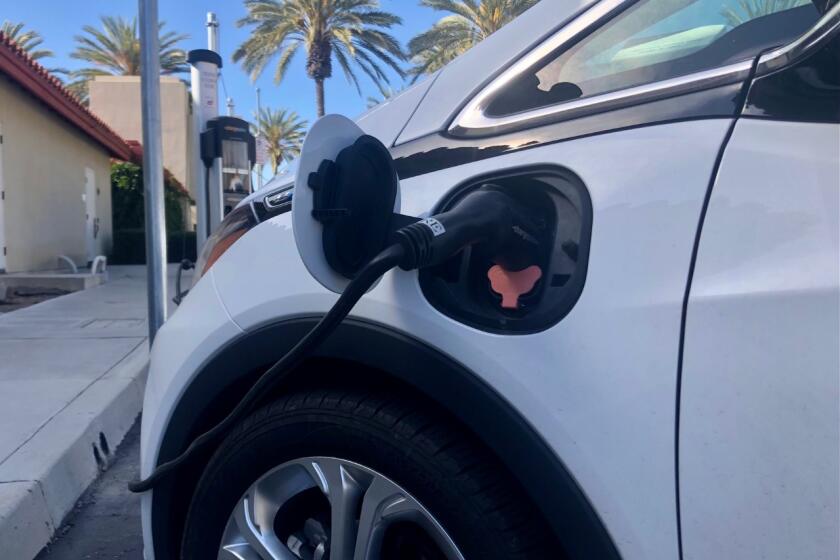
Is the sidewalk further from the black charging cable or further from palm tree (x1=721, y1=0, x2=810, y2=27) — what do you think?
palm tree (x1=721, y1=0, x2=810, y2=27)

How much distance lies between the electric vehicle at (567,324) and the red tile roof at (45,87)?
31.7ft

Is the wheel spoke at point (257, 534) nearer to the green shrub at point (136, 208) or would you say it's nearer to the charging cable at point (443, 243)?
the charging cable at point (443, 243)

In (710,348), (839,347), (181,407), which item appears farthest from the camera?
(181,407)

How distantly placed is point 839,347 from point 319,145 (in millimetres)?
996

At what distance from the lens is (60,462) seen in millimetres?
3156

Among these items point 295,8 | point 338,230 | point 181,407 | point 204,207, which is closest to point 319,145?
point 338,230

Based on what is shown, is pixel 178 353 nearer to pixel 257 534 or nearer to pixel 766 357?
pixel 257 534

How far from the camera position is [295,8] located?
1781 centimetres

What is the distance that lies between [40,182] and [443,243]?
12907 mm

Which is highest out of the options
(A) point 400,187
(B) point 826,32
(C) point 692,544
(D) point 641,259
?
(B) point 826,32

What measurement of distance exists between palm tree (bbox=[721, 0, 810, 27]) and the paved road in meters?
2.72

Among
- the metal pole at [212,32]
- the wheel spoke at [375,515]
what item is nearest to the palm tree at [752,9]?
the wheel spoke at [375,515]

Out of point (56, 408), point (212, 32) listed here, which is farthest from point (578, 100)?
point (212, 32)

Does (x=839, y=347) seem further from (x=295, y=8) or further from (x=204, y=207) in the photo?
(x=295, y=8)
